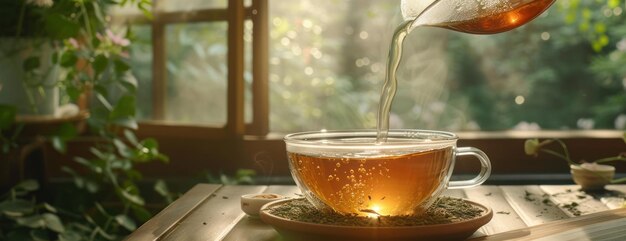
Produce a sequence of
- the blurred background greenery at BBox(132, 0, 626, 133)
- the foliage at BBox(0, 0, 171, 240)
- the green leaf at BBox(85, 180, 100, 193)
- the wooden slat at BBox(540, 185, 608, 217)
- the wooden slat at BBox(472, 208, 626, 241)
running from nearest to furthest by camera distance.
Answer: the wooden slat at BBox(472, 208, 626, 241) < the wooden slat at BBox(540, 185, 608, 217) < the foliage at BBox(0, 0, 171, 240) < the green leaf at BBox(85, 180, 100, 193) < the blurred background greenery at BBox(132, 0, 626, 133)

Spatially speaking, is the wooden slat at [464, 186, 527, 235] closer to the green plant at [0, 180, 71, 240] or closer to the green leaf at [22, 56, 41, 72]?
the green plant at [0, 180, 71, 240]

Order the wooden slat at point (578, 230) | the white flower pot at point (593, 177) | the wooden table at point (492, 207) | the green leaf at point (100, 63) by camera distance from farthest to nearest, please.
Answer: the green leaf at point (100, 63) < the white flower pot at point (593, 177) < the wooden table at point (492, 207) < the wooden slat at point (578, 230)

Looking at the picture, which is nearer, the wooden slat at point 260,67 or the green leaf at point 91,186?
the green leaf at point 91,186

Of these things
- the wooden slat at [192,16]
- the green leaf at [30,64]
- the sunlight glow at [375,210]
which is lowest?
A: the sunlight glow at [375,210]

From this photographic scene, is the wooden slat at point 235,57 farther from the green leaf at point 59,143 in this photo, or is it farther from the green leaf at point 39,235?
the green leaf at point 39,235

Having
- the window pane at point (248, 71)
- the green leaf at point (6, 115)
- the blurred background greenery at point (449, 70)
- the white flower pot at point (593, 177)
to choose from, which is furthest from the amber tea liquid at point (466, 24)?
the blurred background greenery at point (449, 70)

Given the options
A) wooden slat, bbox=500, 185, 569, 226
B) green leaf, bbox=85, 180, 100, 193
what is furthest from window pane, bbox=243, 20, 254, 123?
wooden slat, bbox=500, 185, 569, 226
